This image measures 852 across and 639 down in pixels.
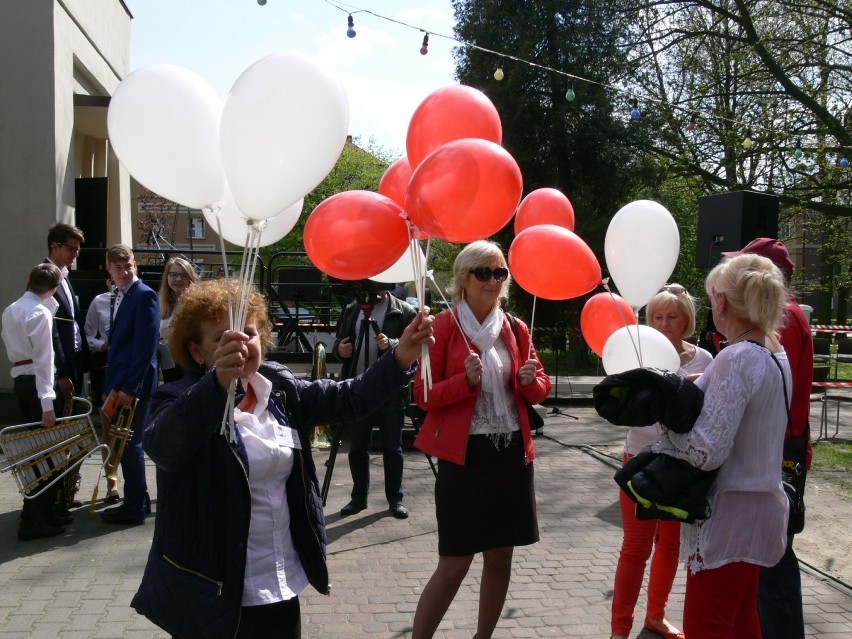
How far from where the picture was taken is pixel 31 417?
5.01 metres

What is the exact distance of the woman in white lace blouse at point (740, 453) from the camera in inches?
91.1

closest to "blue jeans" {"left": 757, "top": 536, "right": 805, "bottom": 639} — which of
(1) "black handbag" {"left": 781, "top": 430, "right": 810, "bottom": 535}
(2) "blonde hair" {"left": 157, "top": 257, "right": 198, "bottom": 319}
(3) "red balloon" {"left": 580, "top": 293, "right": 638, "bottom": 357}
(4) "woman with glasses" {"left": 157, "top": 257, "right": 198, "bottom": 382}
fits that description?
(1) "black handbag" {"left": 781, "top": 430, "right": 810, "bottom": 535}

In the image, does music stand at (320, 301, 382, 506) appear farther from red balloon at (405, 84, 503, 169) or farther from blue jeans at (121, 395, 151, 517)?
red balloon at (405, 84, 503, 169)

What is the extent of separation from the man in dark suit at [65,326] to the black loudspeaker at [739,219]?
5.11m

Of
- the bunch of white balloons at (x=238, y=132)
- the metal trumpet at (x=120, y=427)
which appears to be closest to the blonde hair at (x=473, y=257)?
the bunch of white balloons at (x=238, y=132)

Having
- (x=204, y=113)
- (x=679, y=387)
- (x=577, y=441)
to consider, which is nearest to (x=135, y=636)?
(x=204, y=113)

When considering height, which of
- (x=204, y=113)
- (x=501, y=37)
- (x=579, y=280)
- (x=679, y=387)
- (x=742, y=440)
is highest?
(x=501, y=37)

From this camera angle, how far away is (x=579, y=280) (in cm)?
351

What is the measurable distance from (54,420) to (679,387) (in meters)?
4.16

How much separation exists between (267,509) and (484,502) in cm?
123

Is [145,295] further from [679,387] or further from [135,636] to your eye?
[679,387]

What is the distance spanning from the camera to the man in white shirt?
481 centimetres

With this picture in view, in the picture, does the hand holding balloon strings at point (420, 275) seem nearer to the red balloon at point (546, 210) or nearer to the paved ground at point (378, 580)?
the red balloon at point (546, 210)

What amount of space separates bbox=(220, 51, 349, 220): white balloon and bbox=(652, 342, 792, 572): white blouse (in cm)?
148
